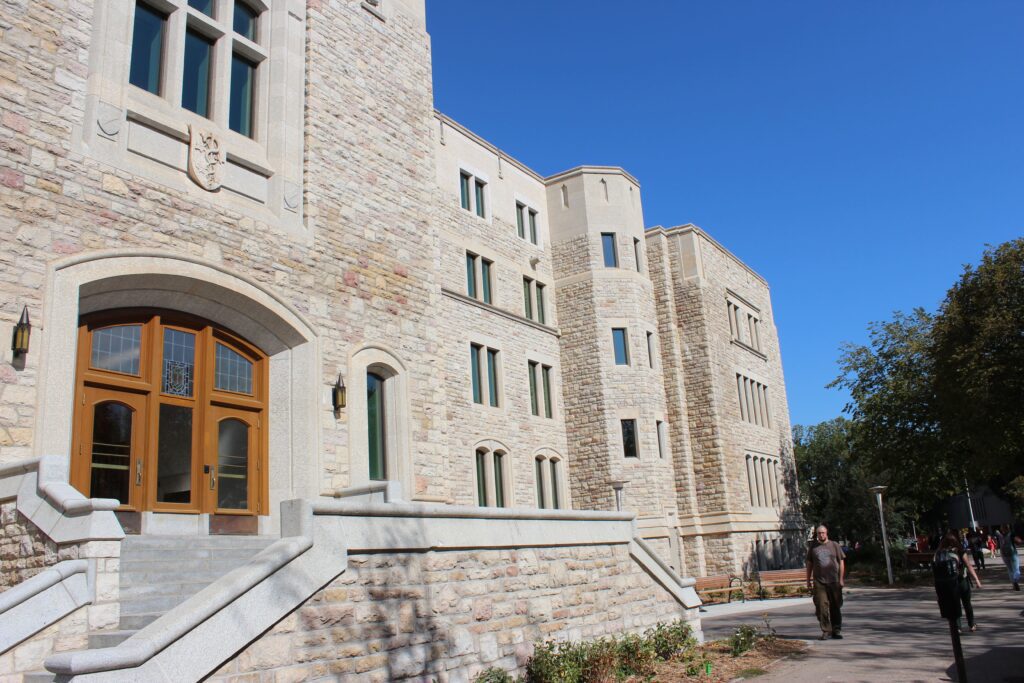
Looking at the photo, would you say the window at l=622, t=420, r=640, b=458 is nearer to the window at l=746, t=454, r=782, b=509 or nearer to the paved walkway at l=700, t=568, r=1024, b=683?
the window at l=746, t=454, r=782, b=509

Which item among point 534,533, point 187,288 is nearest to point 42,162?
point 187,288

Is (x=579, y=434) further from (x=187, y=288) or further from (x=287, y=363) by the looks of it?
(x=187, y=288)

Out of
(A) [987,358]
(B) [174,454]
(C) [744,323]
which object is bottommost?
(B) [174,454]

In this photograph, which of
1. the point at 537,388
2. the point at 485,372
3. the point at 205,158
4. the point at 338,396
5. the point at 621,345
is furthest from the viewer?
the point at 621,345

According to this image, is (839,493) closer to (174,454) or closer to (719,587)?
(719,587)

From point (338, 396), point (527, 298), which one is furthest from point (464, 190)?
point (338, 396)

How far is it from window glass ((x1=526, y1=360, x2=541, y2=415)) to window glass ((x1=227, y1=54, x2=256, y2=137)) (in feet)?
47.8

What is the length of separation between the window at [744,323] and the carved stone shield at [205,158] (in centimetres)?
2515

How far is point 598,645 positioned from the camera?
10.1 m

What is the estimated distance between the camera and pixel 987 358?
23.8m

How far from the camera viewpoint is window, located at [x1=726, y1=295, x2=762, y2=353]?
1342 inches

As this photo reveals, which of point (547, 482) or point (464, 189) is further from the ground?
point (464, 189)

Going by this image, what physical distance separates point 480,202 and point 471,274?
270cm

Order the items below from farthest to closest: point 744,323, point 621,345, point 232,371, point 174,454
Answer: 1. point 744,323
2. point 621,345
3. point 232,371
4. point 174,454
